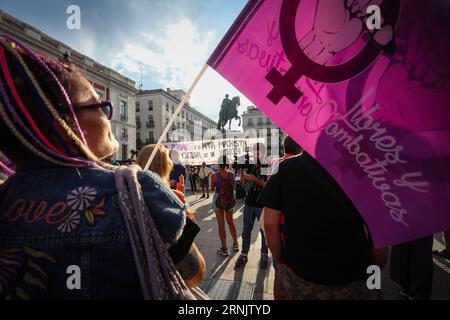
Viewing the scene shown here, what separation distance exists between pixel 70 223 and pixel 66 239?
1.7 inches

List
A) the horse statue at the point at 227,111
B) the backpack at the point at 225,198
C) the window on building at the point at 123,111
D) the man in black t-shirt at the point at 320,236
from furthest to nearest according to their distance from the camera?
the window on building at the point at 123,111
the horse statue at the point at 227,111
the backpack at the point at 225,198
the man in black t-shirt at the point at 320,236

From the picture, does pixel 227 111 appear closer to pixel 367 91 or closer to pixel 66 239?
pixel 367 91

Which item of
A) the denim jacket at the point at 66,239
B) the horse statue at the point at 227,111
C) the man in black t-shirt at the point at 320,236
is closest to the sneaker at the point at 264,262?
the man in black t-shirt at the point at 320,236

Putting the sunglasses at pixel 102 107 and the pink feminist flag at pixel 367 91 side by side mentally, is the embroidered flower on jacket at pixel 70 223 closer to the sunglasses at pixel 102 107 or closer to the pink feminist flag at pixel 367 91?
the sunglasses at pixel 102 107

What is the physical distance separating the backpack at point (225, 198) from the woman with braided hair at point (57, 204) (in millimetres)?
3643

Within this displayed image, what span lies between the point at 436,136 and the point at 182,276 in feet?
3.90

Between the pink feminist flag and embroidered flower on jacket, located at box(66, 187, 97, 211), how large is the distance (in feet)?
3.46

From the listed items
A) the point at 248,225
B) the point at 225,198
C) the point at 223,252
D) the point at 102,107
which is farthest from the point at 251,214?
the point at 102,107

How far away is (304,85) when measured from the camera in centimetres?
139

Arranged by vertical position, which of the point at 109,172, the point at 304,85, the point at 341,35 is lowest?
the point at 109,172

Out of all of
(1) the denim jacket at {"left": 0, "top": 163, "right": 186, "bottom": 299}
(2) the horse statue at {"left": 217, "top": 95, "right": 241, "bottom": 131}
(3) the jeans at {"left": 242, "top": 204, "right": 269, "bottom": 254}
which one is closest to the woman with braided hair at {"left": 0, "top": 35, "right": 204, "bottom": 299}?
(1) the denim jacket at {"left": 0, "top": 163, "right": 186, "bottom": 299}

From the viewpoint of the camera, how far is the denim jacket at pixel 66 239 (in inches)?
26.7
